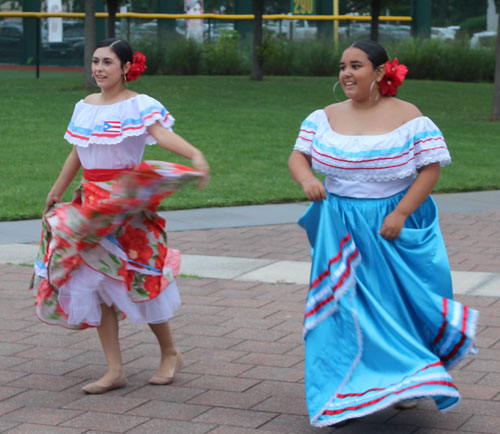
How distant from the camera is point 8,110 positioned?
1827cm

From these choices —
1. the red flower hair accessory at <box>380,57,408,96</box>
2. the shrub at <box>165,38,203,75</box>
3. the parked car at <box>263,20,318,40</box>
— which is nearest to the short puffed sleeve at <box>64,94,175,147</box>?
the red flower hair accessory at <box>380,57,408,96</box>

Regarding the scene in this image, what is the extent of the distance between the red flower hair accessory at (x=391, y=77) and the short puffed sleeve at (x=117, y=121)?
107 centimetres

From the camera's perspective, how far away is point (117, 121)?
459 cm

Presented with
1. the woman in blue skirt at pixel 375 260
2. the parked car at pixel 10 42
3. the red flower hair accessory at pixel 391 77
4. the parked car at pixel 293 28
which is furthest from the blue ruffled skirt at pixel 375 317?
the parked car at pixel 293 28

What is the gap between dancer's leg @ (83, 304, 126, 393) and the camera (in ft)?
15.1

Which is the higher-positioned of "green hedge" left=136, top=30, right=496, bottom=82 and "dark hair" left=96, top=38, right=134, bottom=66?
"dark hair" left=96, top=38, right=134, bottom=66

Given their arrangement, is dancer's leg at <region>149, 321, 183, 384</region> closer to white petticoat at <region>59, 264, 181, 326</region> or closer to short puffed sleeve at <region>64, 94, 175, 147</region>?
white petticoat at <region>59, 264, 181, 326</region>

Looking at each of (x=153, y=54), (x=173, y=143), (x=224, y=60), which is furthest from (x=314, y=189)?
(x=224, y=60)

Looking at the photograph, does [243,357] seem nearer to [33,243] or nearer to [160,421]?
[160,421]

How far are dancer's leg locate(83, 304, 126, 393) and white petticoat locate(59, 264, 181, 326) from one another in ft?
0.21

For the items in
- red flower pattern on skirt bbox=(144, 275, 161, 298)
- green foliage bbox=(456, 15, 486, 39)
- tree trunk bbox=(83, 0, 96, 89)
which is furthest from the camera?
green foliage bbox=(456, 15, 486, 39)

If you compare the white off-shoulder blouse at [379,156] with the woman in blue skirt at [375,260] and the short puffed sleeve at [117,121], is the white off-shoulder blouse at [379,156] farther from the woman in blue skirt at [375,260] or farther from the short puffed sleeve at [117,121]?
the short puffed sleeve at [117,121]

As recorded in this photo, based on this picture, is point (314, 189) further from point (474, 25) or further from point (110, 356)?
point (474, 25)

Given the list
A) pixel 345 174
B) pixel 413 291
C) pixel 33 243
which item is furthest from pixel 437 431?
pixel 33 243
